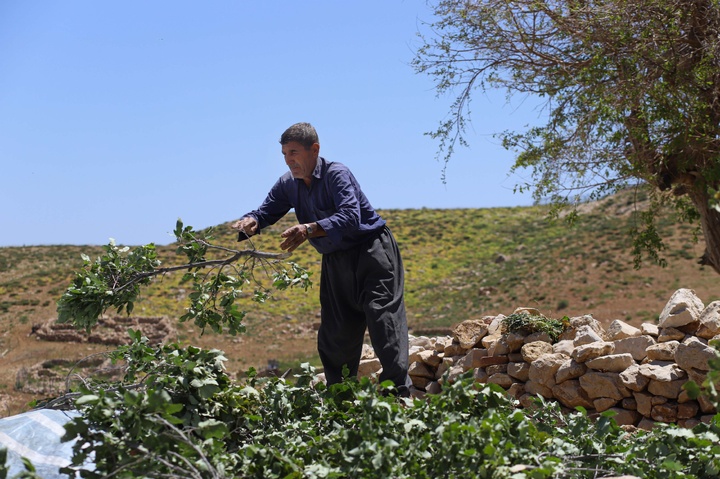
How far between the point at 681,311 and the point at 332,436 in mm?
3861

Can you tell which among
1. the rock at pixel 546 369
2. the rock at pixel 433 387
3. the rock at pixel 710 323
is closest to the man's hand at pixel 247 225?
the rock at pixel 546 369

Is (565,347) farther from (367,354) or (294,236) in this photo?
(294,236)

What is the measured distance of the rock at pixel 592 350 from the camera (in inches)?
238

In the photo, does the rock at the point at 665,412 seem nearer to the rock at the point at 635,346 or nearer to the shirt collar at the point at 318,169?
the rock at the point at 635,346

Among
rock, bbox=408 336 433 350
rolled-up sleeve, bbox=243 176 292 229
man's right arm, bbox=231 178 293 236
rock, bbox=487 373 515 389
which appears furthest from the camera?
rock, bbox=408 336 433 350

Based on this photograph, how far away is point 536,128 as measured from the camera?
9703mm

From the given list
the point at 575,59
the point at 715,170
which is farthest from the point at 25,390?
the point at 715,170

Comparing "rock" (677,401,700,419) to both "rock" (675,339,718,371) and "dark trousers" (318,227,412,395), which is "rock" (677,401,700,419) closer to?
"rock" (675,339,718,371)

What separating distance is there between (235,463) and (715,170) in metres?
6.61

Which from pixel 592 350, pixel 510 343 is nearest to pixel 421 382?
pixel 510 343

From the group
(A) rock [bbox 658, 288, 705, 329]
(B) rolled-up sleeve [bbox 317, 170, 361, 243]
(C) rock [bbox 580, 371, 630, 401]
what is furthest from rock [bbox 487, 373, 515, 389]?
(B) rolled-up sleeve [bbox 317, 170, 361, 243]

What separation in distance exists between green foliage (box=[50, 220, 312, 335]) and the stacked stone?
1.87 metres

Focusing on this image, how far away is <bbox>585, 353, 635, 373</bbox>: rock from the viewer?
597cm

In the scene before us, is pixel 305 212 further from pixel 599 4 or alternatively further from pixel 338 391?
pixel 599 4
